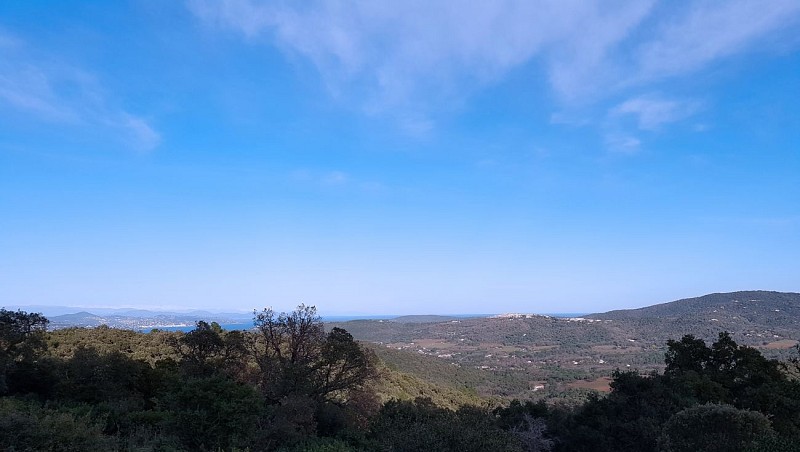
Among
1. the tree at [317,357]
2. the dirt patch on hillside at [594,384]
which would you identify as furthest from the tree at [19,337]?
the dirt patch on hillside at [594,384]

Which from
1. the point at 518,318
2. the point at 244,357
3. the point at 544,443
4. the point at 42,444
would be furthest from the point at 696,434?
the point at 518,318

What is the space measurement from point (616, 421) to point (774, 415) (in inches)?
370

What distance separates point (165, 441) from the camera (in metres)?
14.5

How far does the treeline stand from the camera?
14.6 meters

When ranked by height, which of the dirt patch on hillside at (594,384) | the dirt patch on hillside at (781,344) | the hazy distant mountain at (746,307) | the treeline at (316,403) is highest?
the hazy distant mountain at (746,307)

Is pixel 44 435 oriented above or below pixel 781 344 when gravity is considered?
above

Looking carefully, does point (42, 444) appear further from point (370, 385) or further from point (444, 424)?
point (370, 385)

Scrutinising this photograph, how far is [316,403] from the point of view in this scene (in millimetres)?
22891

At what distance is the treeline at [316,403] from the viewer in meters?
14.6

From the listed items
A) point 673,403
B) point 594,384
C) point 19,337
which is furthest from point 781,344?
point 19,337

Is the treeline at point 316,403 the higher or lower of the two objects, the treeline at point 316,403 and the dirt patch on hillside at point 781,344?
the higher

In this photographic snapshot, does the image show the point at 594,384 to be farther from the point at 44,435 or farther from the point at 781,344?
the point at 44,435

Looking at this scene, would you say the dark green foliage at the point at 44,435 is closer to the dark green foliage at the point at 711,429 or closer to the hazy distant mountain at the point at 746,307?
the dark green foliage at the point at 711,429

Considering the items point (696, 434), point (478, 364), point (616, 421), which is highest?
point (696, 434)
